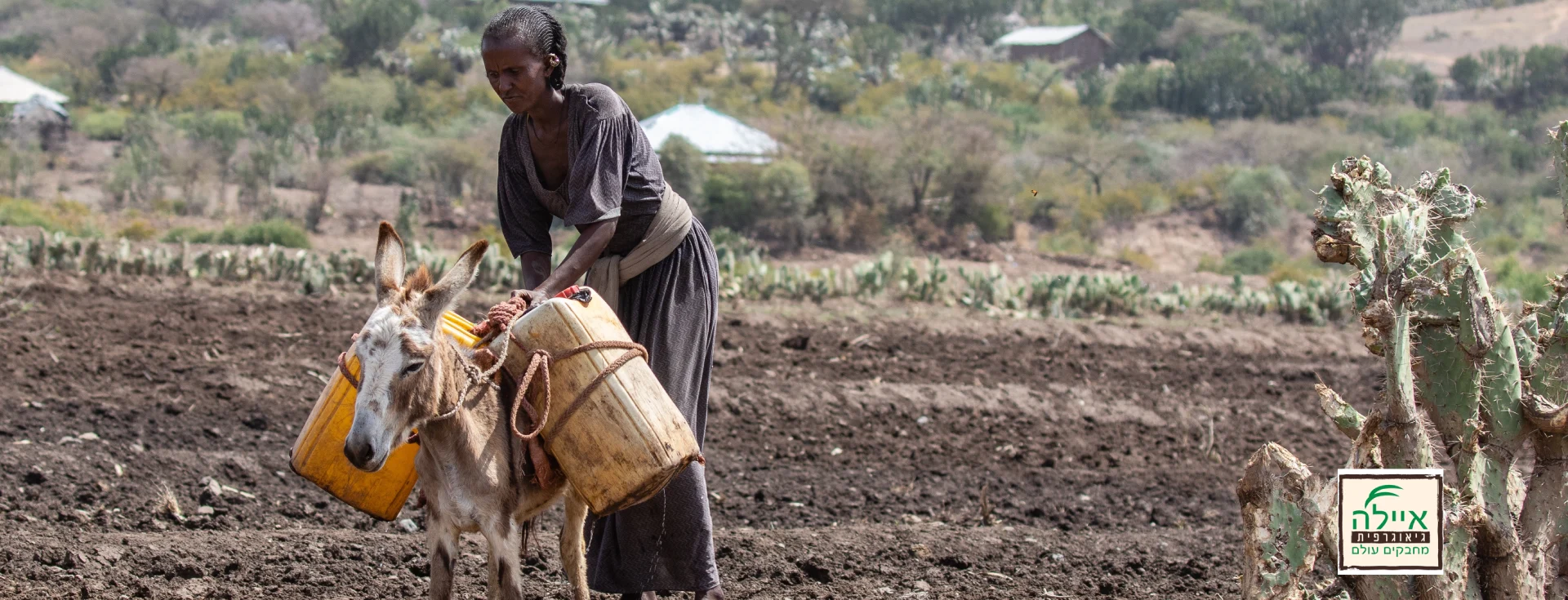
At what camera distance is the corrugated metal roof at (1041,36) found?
186 feet

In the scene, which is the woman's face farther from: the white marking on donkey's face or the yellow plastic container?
the white marking on donkey's face

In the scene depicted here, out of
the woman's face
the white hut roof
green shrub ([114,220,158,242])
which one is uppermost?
the woman's face

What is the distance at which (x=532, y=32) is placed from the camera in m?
3.77

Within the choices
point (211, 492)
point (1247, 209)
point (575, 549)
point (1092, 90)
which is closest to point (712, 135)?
point (1247, 209)

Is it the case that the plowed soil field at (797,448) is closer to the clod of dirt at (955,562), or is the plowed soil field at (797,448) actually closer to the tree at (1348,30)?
the clod of dirt at (955,562)

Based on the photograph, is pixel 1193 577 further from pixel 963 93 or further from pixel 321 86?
pixel 963 93

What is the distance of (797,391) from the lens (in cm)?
888

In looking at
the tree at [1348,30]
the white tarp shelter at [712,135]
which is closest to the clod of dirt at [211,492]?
the white tarp shelter at [712,135]

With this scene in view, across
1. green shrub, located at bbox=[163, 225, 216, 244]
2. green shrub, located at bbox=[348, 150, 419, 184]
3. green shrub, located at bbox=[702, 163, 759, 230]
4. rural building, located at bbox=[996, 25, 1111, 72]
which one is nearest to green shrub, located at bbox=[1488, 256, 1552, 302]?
green shrub, located at bbox=[702, 163, 759, 230]

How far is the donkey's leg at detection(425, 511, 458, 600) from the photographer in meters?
3.64

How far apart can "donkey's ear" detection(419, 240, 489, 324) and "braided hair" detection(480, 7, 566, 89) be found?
0.66m

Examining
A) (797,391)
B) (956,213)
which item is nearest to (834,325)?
(797,391)

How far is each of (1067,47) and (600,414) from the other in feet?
181

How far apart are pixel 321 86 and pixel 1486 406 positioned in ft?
119
